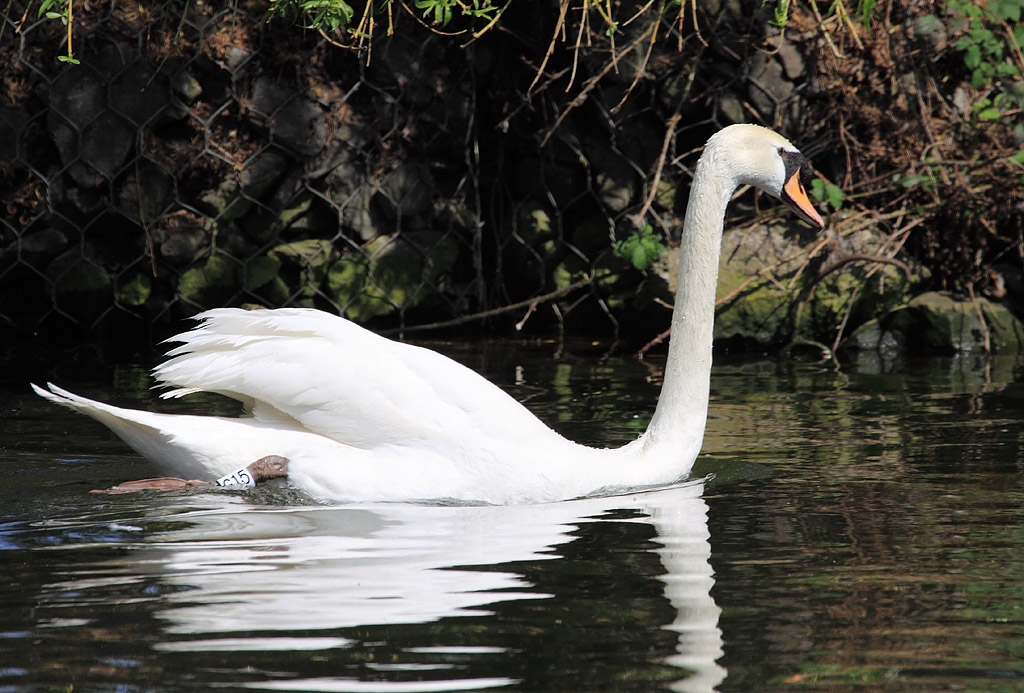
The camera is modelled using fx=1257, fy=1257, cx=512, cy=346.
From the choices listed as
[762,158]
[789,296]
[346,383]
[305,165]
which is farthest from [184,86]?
[762,158]

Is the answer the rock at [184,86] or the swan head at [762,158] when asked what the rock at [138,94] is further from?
the swan head at [762,158]

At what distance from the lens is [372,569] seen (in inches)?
108

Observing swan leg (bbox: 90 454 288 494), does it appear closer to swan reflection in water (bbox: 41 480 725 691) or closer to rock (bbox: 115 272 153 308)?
swan reflection in water (bbox: 41 480 725 691)

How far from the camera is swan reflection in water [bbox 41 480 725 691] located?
2.26 meters

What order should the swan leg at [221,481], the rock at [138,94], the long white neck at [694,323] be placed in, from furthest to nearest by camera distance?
the rock at [138,94] < the long white neck at [694,323] < the swan leg at [221,481]

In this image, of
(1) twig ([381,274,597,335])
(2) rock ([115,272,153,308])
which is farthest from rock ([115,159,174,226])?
(1) twig ([381,274,597,335])

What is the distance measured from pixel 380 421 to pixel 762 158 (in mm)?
1481

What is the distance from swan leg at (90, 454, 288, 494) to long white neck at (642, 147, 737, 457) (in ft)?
3.57

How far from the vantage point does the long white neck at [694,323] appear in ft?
12.5

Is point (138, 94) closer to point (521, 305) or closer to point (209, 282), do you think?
point (209, 282)

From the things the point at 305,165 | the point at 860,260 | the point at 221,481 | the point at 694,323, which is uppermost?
the point at 305,165

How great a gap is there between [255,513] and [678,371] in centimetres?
135

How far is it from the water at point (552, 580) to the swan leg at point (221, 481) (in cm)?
4

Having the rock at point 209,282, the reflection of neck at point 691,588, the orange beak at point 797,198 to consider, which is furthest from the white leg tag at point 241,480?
the rock at point 209,282
